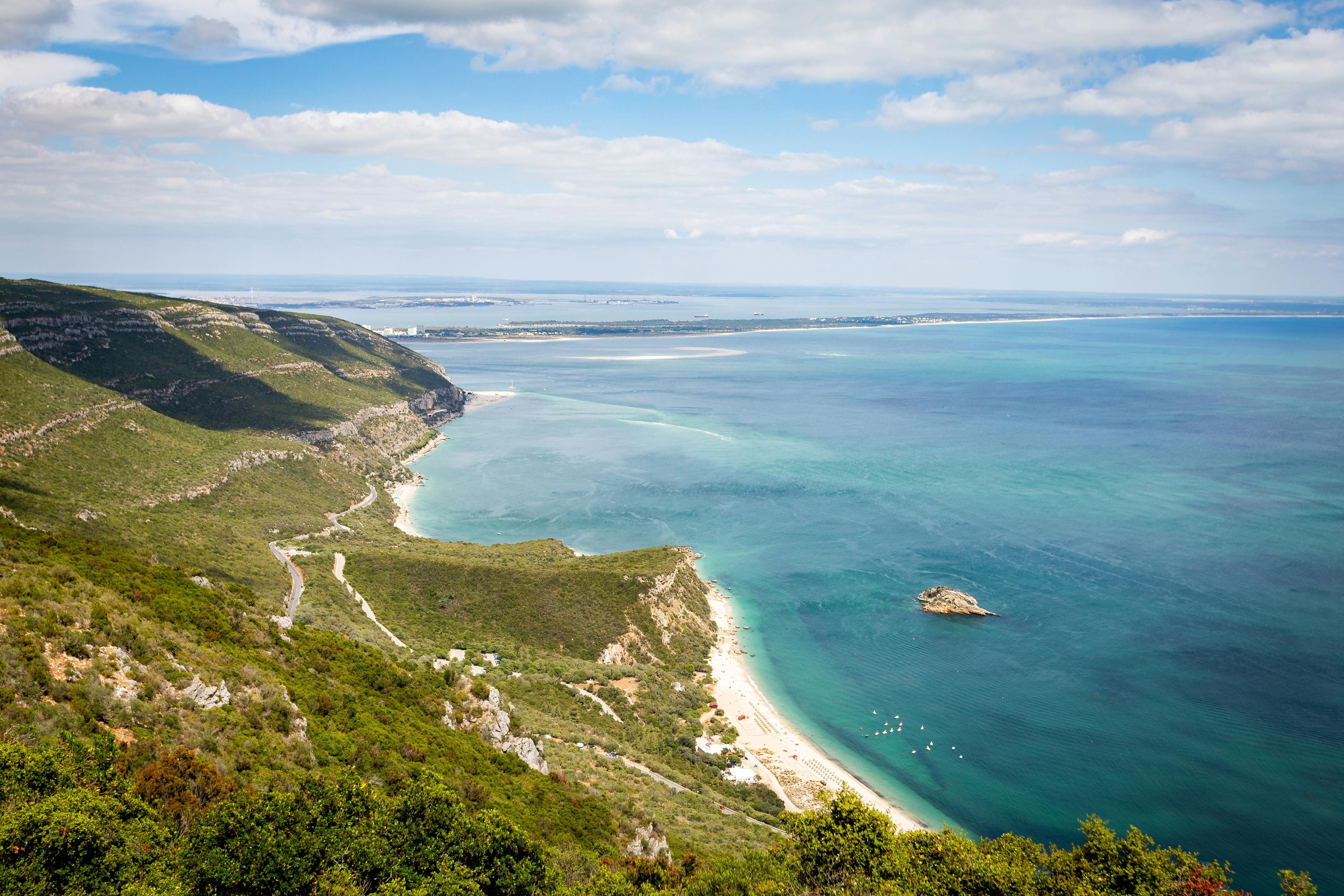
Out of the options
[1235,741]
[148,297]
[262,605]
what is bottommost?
[1235,741]

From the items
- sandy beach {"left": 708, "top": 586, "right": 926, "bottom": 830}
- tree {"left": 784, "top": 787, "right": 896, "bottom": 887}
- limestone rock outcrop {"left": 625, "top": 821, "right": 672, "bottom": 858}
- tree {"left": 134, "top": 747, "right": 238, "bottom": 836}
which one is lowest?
sandy beach {"left": 708, "top": 586, "right": 926, "bottom": 830}

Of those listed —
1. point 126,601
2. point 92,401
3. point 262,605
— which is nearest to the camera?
point 126,601

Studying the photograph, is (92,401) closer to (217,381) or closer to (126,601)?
(217,381)

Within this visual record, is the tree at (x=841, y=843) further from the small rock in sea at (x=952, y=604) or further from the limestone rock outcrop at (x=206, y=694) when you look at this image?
the small rock in sea at (x=952, y=604)

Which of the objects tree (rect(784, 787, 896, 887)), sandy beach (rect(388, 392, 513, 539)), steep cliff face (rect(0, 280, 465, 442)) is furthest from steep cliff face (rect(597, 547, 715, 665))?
steep cliff face (rect(0, 280, 465, 442))

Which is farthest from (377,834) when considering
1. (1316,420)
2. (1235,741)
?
(1316,420)

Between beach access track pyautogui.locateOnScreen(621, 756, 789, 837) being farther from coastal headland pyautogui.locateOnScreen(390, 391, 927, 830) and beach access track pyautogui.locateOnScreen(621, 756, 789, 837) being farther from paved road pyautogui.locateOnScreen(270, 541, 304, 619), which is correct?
paved road pyautogui.locateOnScreen(270, 541, 304, 619)
